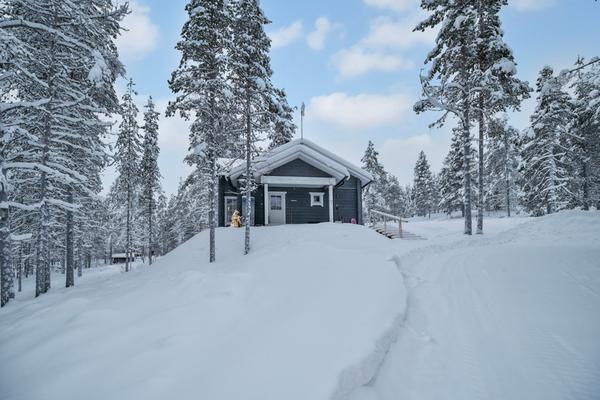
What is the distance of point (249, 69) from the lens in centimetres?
1222

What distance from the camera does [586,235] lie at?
10.1 metres

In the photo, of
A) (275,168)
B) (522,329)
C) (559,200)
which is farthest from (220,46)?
(559,200)

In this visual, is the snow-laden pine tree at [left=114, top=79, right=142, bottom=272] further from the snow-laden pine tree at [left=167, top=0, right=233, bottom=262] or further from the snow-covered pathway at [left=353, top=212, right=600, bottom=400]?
the snow-covered pathway at [left=353, top=212, right=600, bottom=400]

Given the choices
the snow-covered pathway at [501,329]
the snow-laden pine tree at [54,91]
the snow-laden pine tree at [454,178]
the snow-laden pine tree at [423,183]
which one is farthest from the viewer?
the snow-laden pine tree at [423,183]

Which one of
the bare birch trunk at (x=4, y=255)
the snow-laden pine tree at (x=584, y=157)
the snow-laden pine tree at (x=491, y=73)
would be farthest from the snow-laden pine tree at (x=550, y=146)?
the bare birch trunk at (x=4, y=255)

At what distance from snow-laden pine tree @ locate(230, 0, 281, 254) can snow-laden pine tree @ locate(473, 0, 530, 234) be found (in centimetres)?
1053

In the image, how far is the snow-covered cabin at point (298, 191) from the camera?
17484mm

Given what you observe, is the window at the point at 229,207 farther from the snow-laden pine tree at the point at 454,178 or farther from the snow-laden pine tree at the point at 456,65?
the snow-laden pine tree at the point at 454,178

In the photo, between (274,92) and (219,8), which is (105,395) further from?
(219,8)

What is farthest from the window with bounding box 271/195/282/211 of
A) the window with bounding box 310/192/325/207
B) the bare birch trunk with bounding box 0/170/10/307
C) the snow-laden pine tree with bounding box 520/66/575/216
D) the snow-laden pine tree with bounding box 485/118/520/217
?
the snow-laden pine tree with bounding box 485/118/520/217

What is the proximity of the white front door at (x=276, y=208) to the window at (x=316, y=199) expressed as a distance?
2013 mm

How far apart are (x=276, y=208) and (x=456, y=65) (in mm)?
13194

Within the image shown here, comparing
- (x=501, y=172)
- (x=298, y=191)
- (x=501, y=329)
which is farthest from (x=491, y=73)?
(x=501, y=172)

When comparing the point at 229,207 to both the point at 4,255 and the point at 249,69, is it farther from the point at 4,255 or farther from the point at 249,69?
the point at 4,255
